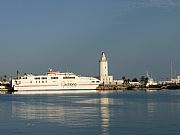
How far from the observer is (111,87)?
545 ft

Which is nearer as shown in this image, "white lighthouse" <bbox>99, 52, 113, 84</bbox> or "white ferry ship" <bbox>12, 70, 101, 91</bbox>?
"white ferry ship" <bbox>12, 70, 101, 91</bbox>

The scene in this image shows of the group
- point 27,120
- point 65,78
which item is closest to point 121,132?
point 27,120

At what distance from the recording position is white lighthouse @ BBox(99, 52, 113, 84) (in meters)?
172

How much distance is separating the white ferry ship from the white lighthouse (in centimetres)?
3588

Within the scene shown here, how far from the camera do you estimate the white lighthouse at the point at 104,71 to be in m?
172

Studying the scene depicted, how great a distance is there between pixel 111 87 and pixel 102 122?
135m

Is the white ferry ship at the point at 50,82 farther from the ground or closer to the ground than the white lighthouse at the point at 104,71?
closer to the ground

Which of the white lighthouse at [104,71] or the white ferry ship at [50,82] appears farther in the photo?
the white lighthouse at [104,71]

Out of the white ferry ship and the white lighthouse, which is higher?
the white lighthouse

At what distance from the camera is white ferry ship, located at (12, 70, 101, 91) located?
133 m

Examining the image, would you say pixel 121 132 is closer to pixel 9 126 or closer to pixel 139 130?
pixel 139 130

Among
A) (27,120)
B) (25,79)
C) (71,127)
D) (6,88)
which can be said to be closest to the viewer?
(71,127)

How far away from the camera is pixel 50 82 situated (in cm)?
13250

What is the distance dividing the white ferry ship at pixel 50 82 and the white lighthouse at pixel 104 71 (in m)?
35.9
